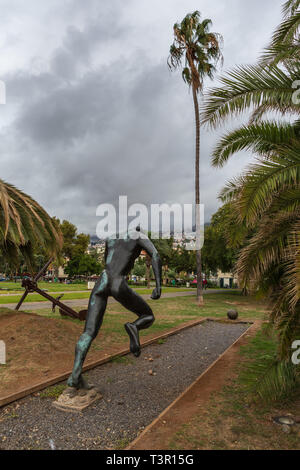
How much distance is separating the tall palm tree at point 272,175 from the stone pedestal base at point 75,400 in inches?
105

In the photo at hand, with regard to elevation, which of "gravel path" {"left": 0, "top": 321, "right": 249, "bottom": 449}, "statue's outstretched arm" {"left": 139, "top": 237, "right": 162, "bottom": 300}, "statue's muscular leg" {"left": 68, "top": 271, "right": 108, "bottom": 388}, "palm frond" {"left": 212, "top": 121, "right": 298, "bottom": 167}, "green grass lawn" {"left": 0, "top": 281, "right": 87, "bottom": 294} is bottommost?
"green grass lawn" {"left": 0, "top": 281, "right": 87, "bottom": 294}

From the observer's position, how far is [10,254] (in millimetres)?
9453

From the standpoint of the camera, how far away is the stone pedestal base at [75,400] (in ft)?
13.2

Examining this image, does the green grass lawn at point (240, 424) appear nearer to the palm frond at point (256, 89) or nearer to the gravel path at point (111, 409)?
the gravel path at point (111, 409)

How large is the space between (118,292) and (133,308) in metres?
0.34

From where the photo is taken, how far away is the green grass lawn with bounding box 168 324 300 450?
10.1ft

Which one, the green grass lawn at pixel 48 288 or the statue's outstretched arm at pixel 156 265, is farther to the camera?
the green grass lawn at pixel 48 288

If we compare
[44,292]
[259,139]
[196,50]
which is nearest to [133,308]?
[259,139]

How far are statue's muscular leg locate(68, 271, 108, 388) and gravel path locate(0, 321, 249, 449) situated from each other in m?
0.42

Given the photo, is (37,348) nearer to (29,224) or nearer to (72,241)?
(29,224)

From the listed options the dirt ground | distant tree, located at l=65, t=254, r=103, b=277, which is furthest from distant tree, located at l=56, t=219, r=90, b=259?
the dirt ground

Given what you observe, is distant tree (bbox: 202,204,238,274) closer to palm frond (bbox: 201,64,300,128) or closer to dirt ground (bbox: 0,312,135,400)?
dirt ground (bbox: 0,312,135,400)

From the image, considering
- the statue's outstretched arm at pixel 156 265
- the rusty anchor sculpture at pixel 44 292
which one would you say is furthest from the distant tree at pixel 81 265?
the statue's outstretched arm at pixel 156 265
